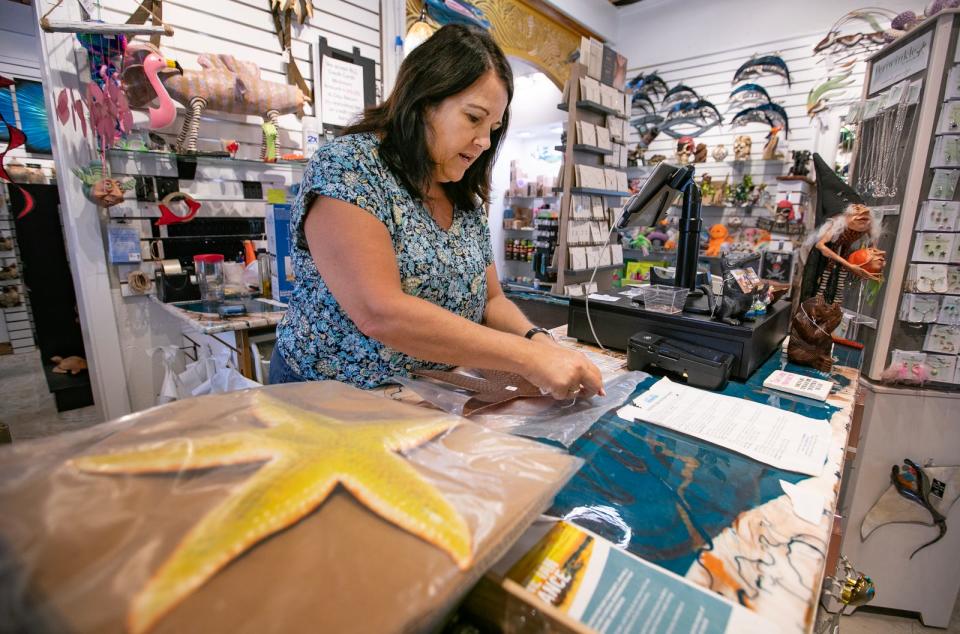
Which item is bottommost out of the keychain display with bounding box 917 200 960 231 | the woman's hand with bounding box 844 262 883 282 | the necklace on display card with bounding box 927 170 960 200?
the woman's hand with bounding box 844 262 883 282

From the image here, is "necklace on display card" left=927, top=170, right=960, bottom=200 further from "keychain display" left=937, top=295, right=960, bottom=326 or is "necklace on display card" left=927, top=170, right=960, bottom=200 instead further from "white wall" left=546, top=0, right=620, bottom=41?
"white wall" left=546, top=0, right=620, bottom=41

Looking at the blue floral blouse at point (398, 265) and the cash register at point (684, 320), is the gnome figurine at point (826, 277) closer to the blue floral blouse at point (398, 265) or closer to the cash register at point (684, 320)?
the cash register at point (684, 320)

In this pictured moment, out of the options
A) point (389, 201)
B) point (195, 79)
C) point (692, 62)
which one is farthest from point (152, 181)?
point (692, 62)

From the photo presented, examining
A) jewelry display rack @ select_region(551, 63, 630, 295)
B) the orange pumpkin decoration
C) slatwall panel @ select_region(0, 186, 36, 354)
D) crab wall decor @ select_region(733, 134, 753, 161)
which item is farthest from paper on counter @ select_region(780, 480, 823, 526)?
slatwall panel @ select_region(0, 186, 36, 354)

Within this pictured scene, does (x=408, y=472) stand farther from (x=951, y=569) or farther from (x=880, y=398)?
(x=951, y=569)

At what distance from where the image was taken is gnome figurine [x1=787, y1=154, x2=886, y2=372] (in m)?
1.36

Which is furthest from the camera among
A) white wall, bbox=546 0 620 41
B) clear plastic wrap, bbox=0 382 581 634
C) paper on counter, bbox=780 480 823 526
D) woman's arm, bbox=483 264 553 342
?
white wall, bbox=546 0 620 41

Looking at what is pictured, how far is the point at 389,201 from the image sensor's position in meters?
1.03

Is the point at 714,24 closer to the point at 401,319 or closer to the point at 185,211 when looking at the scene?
the point at 185,211

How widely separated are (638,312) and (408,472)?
1138 millimetres

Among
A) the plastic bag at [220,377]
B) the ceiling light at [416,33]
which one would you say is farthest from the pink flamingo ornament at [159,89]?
the ceiling light at [416,33]

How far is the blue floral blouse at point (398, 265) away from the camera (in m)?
0.98

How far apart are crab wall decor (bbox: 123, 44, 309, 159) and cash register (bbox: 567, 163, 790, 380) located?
6.77ft

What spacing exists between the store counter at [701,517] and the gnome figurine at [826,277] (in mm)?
489
